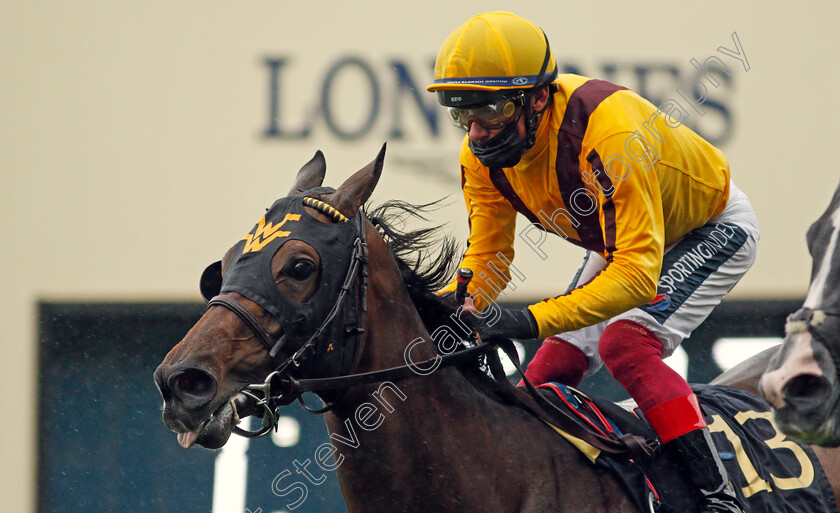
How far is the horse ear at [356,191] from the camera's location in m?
2.42

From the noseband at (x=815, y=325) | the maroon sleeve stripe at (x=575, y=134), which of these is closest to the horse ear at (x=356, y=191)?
the maroon sleeve stripe at (x=575, y=134)

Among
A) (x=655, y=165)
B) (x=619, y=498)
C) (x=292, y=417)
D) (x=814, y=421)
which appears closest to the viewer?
(x=814, y=421)

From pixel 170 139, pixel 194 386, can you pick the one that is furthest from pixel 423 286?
pixel 170 139

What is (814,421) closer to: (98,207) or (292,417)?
(292,417)

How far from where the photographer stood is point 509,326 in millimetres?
2498

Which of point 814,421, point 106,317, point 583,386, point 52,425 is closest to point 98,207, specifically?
point 106,317

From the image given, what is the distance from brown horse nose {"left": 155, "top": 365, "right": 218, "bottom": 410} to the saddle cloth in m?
1.00

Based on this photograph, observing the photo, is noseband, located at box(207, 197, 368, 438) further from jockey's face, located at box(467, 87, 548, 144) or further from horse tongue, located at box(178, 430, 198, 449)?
jockey's face, located at box(467, 87, 548, 144)

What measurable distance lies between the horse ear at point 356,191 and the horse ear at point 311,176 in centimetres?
19

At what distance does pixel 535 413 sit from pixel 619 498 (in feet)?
1.05

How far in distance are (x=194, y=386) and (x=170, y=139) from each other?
460 cm

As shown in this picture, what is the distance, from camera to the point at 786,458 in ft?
9.25

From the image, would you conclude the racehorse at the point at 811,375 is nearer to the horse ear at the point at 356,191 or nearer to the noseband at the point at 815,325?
the noseband at the point at 815,325

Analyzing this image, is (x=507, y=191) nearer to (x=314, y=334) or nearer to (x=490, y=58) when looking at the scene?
(x=490, y=58)
